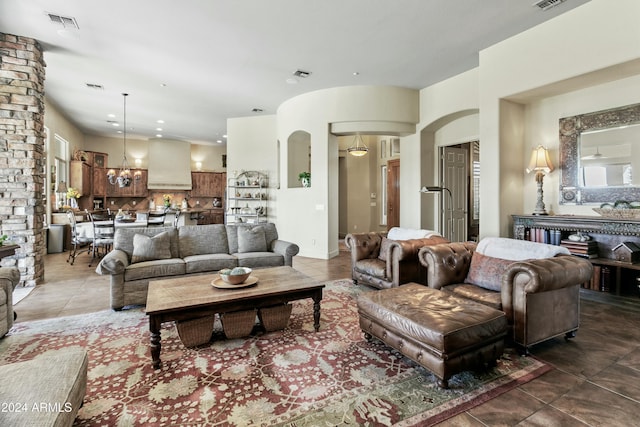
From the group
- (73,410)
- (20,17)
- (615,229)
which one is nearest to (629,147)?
(615,229)

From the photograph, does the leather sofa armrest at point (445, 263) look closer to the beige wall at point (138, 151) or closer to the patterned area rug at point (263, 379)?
the patterned area rug at point (263, 379)

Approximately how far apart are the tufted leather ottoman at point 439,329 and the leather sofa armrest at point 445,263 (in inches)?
24.4

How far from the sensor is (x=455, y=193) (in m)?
7.12

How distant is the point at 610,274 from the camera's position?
391 cm

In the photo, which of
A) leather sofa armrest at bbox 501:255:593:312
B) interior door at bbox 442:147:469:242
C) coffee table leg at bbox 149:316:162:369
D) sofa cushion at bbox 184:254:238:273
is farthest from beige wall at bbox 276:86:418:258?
coffee table leg at bbox 149:316:162:369

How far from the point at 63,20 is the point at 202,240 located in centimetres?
332

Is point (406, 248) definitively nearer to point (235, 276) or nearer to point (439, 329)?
point (439, 329)

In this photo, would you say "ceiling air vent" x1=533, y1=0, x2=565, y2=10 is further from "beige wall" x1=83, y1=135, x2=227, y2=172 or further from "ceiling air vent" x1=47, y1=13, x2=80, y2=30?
"beige wall" x1=83, y1=135, x2=227, y2=172

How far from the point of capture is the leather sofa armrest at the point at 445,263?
3301mm

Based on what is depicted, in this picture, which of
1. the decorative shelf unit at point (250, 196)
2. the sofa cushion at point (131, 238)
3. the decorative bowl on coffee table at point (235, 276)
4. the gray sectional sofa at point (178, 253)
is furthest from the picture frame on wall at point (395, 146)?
the decorative bowl on coffee table at point (235, 276)

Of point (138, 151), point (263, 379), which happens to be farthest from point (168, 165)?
point (263, 379)

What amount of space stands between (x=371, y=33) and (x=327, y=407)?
4.52 meters

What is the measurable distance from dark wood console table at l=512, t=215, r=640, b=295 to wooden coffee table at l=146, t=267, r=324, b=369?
348cm

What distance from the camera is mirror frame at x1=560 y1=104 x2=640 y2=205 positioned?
4.06m
